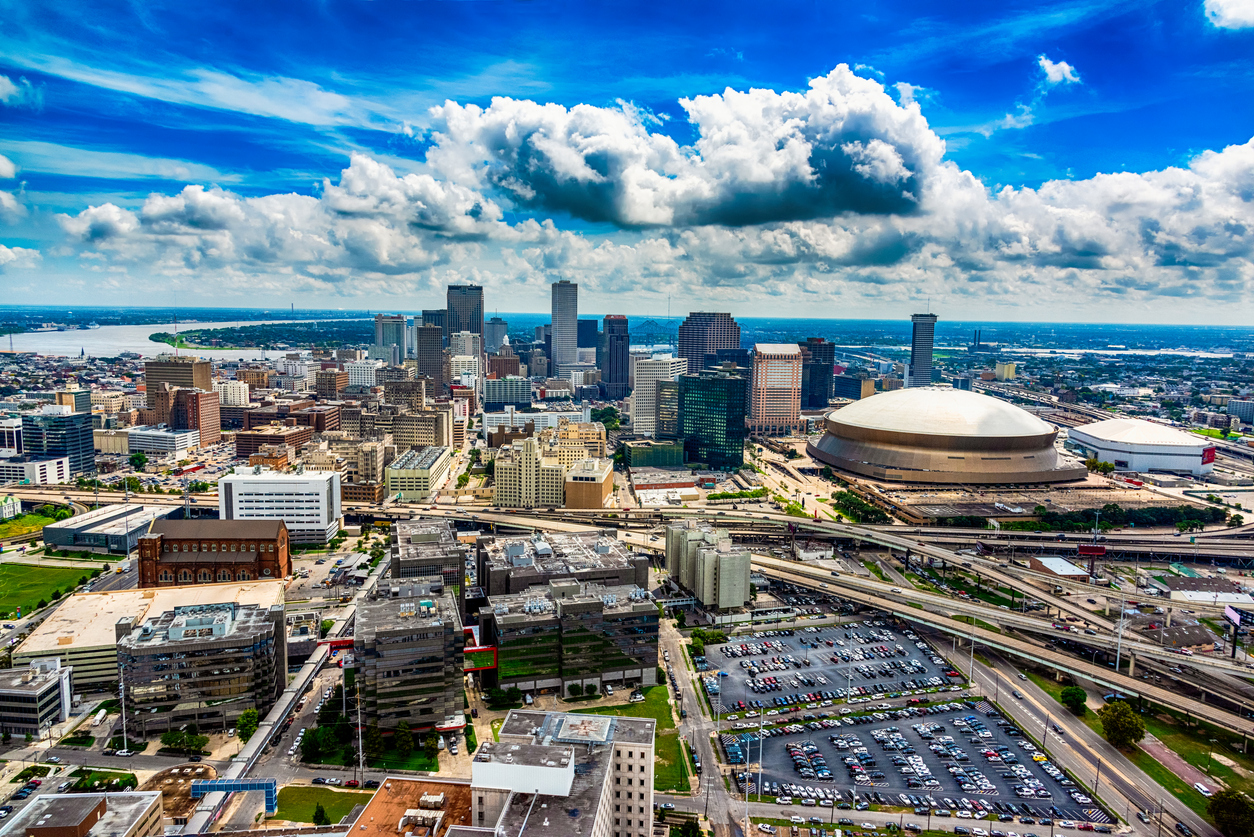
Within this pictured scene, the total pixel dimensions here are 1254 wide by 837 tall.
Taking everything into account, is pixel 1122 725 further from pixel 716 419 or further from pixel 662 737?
pixel 716 419

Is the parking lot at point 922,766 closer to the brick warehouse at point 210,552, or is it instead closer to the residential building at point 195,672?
the residential building at point 195,672

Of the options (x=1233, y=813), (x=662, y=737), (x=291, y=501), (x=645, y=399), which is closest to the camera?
(x=1233, y=813)

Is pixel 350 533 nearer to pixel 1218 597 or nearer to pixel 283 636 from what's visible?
pixel 283 636

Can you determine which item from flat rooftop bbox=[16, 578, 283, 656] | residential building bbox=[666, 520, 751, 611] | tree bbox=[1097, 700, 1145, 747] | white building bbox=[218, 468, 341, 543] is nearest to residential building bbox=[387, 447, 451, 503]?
white building bbox=[218, 468, 341, 543]

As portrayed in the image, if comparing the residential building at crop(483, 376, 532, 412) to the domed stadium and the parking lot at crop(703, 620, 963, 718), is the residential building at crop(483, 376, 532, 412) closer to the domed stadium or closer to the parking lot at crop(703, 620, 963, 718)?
the domed stadium

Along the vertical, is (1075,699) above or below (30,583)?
above

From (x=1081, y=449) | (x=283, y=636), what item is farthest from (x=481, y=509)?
(x=1081, y=449)

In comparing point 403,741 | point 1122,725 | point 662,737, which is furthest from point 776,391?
point 403,741
